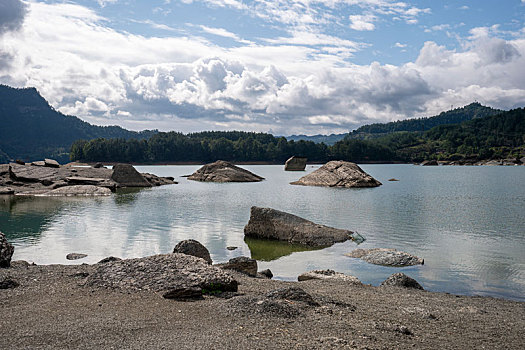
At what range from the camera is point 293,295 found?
9.73 m

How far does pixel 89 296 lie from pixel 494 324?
9.49m

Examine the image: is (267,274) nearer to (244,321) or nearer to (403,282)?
(403,282)

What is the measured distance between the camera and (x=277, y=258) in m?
18.2

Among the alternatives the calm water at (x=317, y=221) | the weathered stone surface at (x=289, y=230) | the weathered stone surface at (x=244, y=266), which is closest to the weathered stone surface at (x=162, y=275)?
the weathered stone surface at (x=244, y=266)

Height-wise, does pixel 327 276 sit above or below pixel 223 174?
below

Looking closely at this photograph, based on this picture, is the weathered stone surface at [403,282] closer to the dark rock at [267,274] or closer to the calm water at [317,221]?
the calm water at [317,221]

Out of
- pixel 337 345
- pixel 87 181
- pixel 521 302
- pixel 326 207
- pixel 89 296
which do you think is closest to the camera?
pixel 337 345

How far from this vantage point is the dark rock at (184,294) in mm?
10273

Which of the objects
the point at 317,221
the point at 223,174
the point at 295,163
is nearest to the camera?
the point at 317,221

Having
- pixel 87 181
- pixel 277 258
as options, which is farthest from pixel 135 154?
pixel 277 258

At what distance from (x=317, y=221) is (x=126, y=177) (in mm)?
37921

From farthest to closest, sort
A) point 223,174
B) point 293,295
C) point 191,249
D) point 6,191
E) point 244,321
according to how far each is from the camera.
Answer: point 223,174
point 6,191
point 191,249
point 293,295
point 244,321

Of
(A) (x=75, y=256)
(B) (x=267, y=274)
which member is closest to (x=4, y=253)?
(A) (x=75, y=256)

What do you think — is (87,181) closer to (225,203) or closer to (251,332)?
(225,203)
